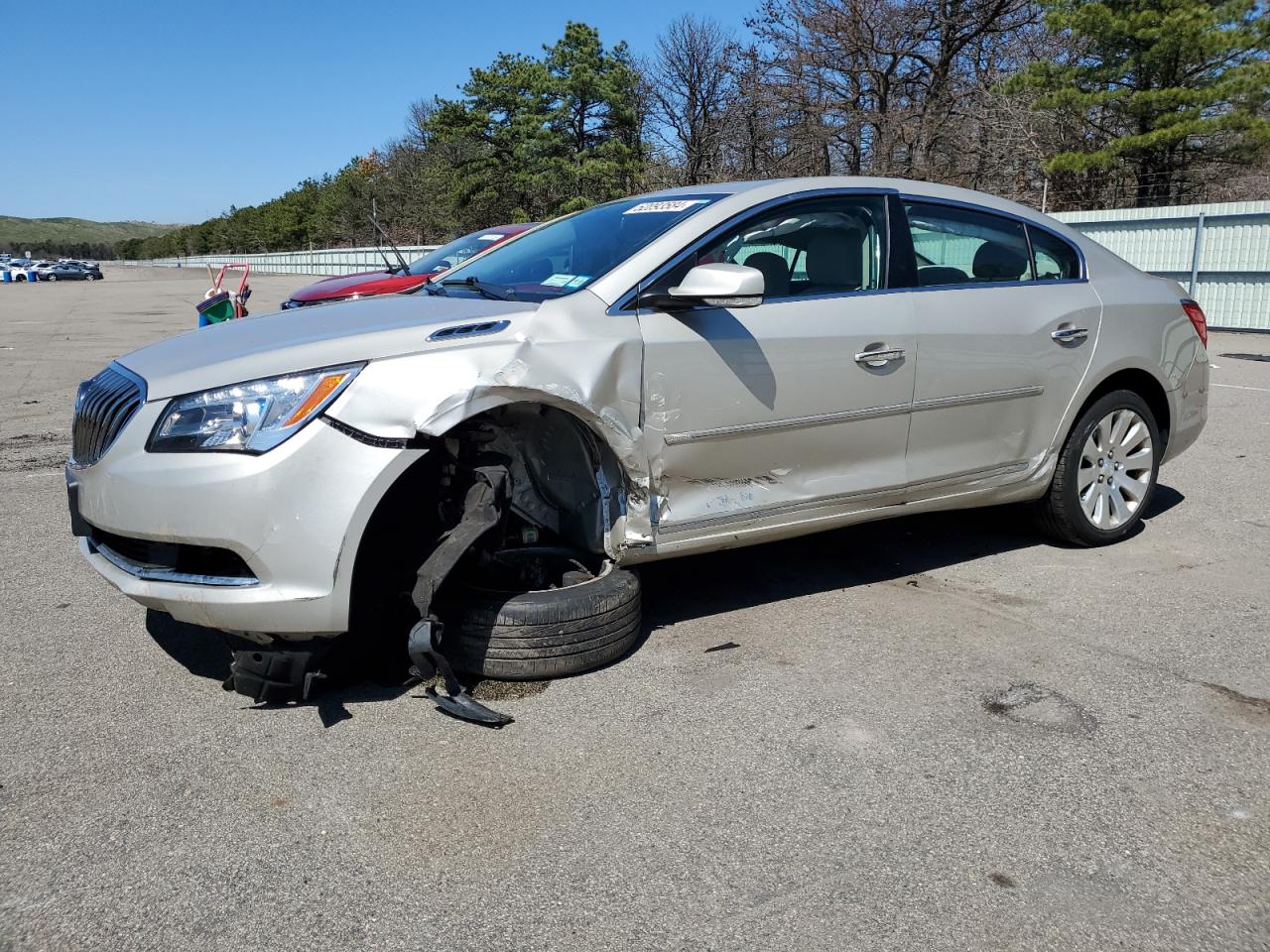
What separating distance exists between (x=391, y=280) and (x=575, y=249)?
6048mm

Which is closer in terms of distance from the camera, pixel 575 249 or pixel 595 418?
pixel 595 418

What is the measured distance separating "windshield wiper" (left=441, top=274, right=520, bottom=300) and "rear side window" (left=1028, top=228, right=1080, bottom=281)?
2.47 metres

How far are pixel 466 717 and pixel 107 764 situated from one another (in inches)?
41.5

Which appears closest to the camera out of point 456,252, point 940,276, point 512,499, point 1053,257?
point 512,499

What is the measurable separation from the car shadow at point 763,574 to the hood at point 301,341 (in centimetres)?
90

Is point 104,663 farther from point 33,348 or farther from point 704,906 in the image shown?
point 33,348

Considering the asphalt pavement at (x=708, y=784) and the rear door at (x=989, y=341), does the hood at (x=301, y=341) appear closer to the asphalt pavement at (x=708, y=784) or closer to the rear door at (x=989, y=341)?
the asphalt pavement at (x=708, y=784)

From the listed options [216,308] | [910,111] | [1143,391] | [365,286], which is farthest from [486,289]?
[910,111]

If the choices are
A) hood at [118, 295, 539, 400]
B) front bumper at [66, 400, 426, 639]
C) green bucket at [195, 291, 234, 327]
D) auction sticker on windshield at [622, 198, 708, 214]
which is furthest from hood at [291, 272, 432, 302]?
front bumper at [66, 400, 426, 639]

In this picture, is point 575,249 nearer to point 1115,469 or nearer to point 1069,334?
point 1069,334

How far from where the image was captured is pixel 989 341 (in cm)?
441

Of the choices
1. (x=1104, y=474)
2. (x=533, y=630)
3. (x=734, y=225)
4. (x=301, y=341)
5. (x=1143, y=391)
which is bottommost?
(x=533, y=630)

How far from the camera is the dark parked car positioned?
64.9 metres

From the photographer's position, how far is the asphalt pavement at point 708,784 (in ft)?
7.79
